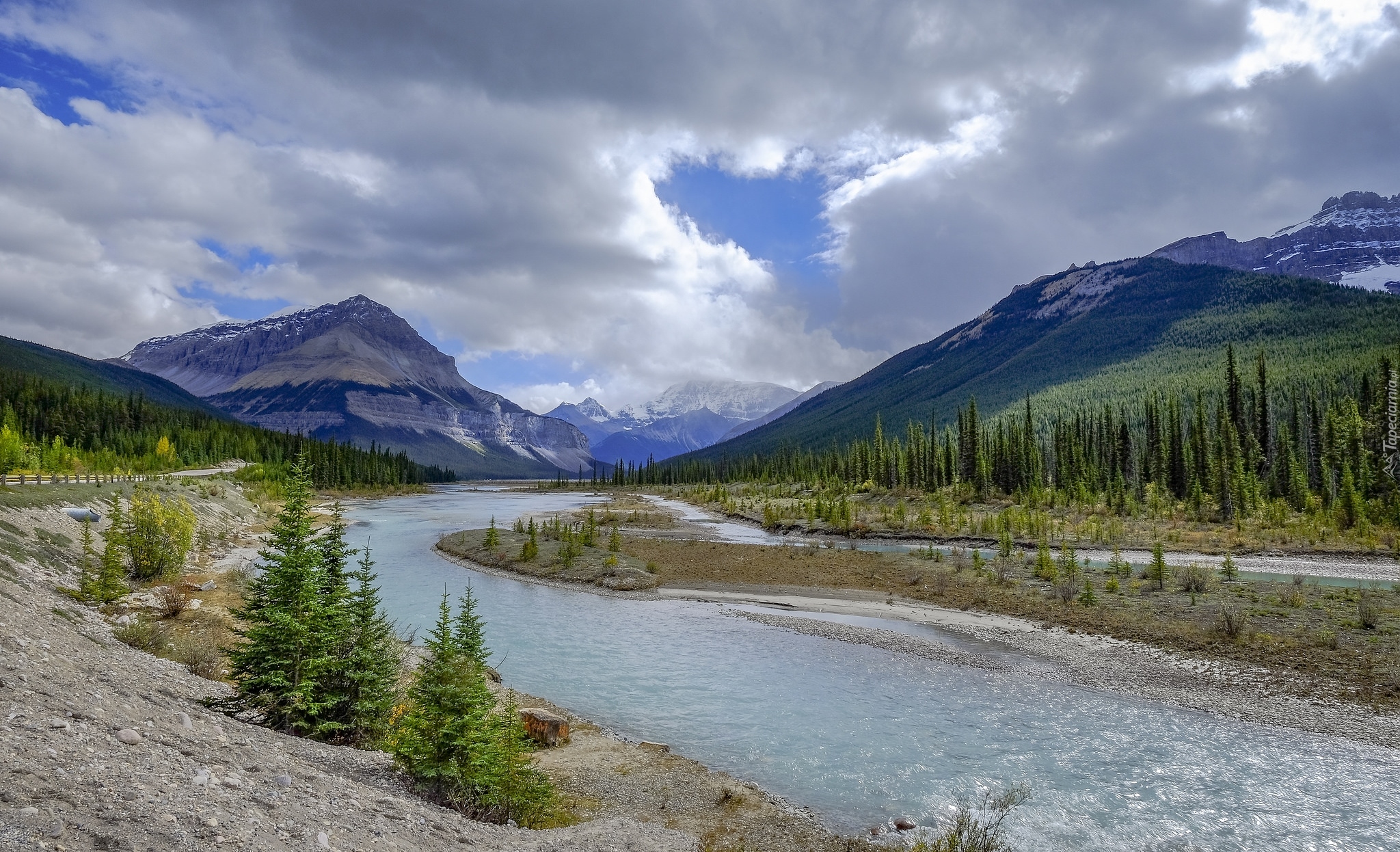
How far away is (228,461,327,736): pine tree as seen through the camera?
38.4ft

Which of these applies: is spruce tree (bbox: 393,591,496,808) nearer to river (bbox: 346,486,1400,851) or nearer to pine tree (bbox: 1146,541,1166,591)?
river (bbox: 346,486,1400,851)

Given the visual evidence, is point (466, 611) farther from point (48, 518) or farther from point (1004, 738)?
point (48, 518)

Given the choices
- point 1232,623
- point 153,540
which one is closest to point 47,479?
point 153,540

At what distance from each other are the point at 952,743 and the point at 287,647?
1490 centimetres

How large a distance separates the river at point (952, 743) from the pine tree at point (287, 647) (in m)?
7.93

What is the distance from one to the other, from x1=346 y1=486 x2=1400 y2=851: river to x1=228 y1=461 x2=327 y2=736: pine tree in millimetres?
7932

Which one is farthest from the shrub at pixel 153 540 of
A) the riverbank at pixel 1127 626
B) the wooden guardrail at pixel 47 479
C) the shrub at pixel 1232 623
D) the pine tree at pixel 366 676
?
the shrub at pixel 1232 623

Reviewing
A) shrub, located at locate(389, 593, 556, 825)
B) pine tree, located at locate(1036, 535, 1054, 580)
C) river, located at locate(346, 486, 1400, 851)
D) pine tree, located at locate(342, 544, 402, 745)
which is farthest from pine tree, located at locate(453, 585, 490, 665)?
pine tree, located at locate(1036, 535, 1054, 580)

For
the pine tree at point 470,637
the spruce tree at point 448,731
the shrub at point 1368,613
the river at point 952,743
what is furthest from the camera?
the shrub at point 1368,613

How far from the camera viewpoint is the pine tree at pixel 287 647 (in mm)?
11719

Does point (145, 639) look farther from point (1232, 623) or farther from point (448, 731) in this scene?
point (1232, 623)

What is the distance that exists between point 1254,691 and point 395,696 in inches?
904

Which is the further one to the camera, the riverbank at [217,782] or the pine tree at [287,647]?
the pine tree at [287,647]

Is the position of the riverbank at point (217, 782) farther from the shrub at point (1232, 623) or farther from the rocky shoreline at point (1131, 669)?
the shrub at point (1232, 623)
